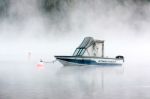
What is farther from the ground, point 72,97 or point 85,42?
point 85,42

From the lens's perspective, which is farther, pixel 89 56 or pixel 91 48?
pixel 91 48

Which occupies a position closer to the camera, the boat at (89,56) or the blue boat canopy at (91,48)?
the boat at (89,56)

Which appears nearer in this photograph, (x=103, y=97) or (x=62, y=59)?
(x=103, y=97)

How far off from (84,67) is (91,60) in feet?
17.7

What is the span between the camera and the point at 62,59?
4766 inches

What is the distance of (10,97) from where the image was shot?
3728cm

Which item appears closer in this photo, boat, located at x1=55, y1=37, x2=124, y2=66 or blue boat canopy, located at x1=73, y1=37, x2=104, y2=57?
boat, located at x1=55, y1=37, x2=124, y2=66

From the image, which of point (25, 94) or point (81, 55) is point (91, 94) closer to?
point (25, 94)

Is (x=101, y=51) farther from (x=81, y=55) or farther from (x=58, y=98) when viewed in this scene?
(x=58, y=98)

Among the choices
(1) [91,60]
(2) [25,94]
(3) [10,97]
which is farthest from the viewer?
(1) [91,60]

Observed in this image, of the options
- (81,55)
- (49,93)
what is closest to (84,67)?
(81,55)

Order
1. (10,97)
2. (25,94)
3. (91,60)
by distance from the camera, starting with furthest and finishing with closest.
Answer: (91,60) < (25,94) < (10,97)

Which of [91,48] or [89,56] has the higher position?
[91,48]

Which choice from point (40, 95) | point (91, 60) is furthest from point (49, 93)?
point (91, 60)
